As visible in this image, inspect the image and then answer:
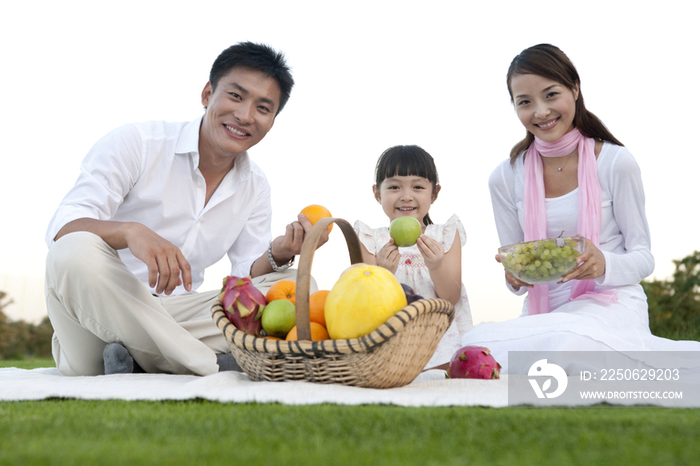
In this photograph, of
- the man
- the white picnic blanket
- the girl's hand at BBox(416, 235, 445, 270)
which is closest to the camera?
the white picnic blanket

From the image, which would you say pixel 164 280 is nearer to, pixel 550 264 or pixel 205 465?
pixel 205 465

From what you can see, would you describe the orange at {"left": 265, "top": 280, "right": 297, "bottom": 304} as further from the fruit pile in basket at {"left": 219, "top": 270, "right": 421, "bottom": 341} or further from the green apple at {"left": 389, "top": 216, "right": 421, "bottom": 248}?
the green apple at {"left": 389, "top": 216, "right": 421, "bottom": 248}

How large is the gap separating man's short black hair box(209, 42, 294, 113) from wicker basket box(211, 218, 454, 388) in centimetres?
174

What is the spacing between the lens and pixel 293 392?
6.64ft

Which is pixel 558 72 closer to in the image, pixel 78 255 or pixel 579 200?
pixel 579 200

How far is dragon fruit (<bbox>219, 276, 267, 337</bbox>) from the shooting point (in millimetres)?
2436

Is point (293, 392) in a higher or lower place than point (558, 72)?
lower

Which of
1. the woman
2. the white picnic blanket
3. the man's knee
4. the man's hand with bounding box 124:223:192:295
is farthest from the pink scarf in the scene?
the man's knee

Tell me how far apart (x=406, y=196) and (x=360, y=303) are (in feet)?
6.42

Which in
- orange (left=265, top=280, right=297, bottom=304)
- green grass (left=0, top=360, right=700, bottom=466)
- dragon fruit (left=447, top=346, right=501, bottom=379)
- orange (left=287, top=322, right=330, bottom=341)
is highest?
orange (left=265, top=280, right=297, bottom=304)

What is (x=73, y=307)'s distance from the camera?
2.85 m

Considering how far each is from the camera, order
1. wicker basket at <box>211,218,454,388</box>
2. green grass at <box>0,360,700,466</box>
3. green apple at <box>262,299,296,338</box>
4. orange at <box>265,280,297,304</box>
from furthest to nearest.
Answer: orange at <box>265,280,297,304</box>
green apple at <box>262,299,296,338</box>
wicker basket at <box>211,218,454,388</box>
green grass at <box>0,360,700,466</box>

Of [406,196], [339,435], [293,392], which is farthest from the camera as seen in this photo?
[406,196]

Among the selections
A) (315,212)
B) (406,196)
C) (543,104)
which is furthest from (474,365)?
(543,104)
